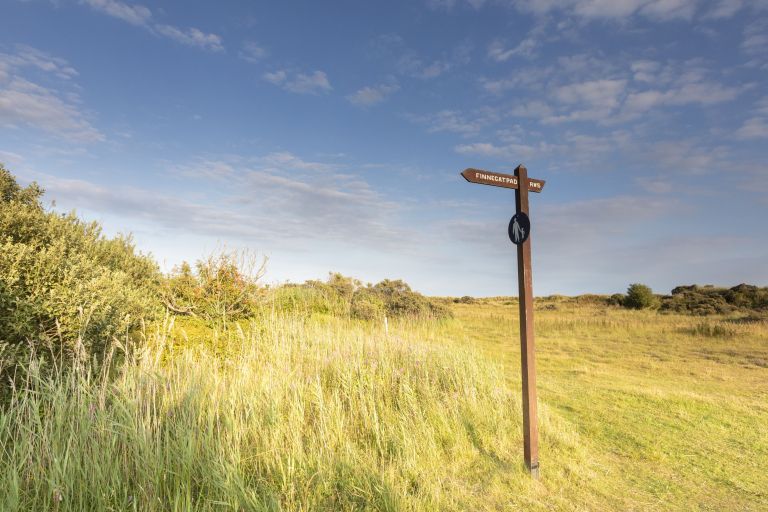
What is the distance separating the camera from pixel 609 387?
10016 millimetres

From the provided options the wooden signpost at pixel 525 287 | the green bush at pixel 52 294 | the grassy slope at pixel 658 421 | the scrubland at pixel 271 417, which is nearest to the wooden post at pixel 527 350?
the wooden signpost at pixel 525 287

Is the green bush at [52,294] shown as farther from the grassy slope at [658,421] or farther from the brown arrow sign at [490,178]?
the grassy slope at [658,421]

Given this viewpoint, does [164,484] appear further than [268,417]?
No

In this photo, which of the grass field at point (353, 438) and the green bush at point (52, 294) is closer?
the grass field at point (353, 438)

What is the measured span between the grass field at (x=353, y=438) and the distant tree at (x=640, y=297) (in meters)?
29.1

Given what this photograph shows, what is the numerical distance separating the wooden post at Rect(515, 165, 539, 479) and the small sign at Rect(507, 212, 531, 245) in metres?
0.06

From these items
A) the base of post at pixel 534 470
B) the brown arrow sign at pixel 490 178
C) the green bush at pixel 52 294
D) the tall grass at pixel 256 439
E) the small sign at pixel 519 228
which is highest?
the brown arrow sign at pixel 490 178

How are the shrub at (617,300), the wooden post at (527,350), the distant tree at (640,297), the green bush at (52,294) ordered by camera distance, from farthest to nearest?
the shrub at (617,300), the distant tree at (640,297), the green bush at (52,294), the wooden post at (527,350)

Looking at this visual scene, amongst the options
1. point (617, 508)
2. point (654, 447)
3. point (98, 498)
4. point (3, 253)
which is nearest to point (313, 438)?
point (98, 498)

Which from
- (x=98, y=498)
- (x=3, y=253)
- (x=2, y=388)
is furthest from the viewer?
(x=3, y=253)

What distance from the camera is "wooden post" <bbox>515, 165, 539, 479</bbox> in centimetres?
510

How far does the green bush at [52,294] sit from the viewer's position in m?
5.43

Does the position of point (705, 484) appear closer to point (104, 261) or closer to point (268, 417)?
point (268, 417)

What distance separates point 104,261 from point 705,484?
1039cm
